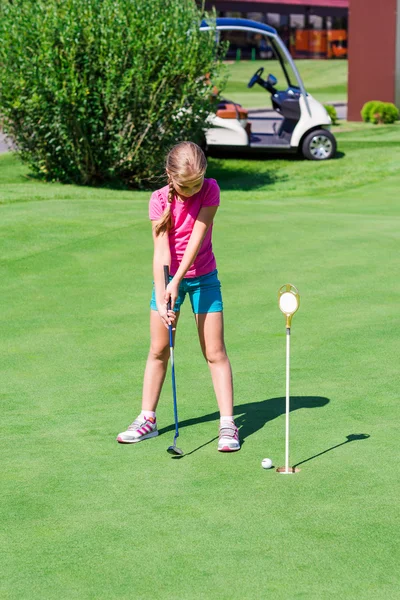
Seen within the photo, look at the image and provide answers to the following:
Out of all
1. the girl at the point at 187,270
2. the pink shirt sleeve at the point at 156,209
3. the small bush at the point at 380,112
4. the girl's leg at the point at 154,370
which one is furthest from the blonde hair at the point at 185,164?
the small bush at the point at 380,112

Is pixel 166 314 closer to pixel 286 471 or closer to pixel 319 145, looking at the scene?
pixel 286 471

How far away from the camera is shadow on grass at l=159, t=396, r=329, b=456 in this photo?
607 cm

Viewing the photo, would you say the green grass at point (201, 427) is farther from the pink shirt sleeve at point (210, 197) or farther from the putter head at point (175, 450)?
the pink shirt sleeve at point (210, 197)

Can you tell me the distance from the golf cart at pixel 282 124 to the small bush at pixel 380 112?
779cm

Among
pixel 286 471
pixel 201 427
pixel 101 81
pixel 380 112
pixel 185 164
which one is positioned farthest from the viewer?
pixel 380 112

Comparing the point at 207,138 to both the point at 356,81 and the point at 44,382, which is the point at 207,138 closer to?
the point at 356,81

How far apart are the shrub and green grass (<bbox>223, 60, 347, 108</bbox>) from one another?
2336cm

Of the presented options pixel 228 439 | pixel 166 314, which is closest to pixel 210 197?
pixel 166 314

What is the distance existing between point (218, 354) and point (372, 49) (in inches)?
1034

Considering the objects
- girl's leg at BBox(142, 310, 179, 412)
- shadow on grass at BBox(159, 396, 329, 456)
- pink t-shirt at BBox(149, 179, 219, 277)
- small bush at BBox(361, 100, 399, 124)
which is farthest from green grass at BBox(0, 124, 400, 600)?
small bush at BBox(361, 100, 399, 124)

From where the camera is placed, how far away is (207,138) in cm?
2239

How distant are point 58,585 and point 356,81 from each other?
28.6 metres

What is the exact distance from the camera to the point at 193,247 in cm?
547

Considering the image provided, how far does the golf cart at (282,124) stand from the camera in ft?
72.4
